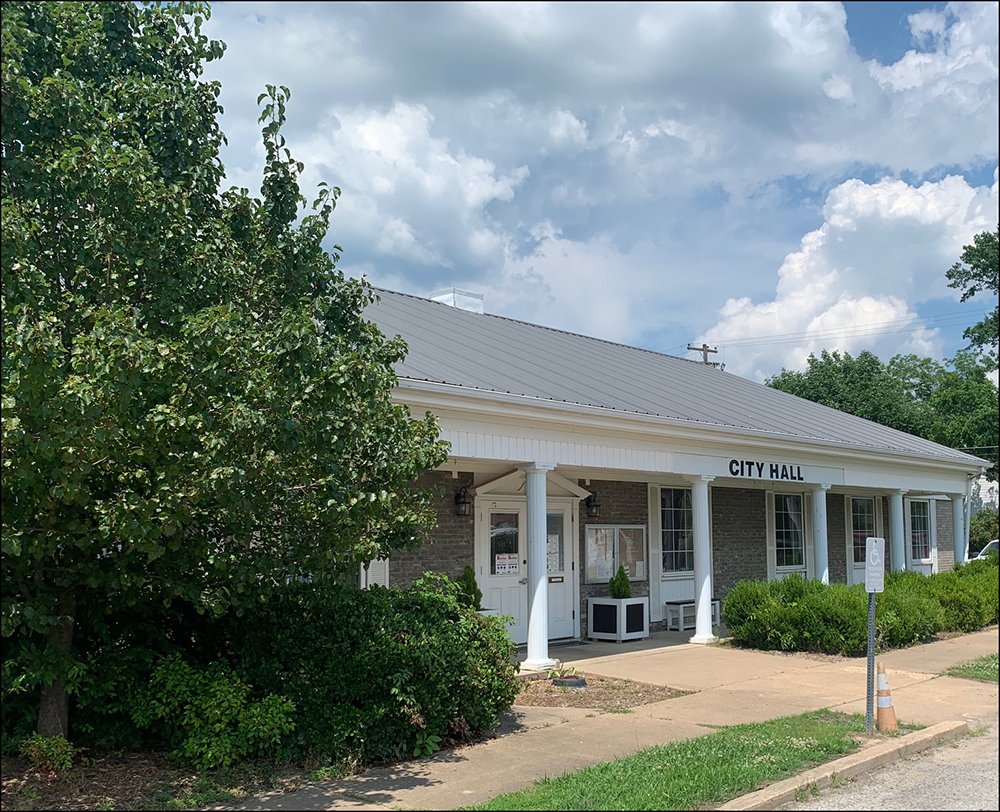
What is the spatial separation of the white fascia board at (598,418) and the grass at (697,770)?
4412 millimetres

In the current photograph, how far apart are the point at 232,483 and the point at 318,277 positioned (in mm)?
2252

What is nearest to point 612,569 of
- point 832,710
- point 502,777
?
point 832,710

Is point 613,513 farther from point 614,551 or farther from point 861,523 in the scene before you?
point 861,523

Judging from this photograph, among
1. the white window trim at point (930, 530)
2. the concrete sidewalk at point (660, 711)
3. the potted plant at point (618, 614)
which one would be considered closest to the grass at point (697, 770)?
the concrete sidewalk at point (660, 711)

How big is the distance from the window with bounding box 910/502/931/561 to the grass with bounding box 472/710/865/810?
690 inches

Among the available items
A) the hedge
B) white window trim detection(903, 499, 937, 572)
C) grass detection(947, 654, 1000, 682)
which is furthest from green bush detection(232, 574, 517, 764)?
white window trim detection(903, 499, 937, 572)

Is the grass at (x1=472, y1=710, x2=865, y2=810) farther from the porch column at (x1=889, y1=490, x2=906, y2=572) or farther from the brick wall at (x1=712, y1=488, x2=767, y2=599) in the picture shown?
the porch column at (x1=889, y1=490, x2=906, y2=572)

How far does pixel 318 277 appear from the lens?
26.0 feet

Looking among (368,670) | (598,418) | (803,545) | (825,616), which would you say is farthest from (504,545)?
(803,545)

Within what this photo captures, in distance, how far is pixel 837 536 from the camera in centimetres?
2206

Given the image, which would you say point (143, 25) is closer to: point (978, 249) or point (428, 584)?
point (428, 584)

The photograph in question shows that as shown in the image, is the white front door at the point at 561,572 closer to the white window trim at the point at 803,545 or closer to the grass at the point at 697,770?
the white window trim at the point at 803,545

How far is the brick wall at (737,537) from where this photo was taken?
18531 millimetres

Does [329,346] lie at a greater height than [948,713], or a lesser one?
greater
